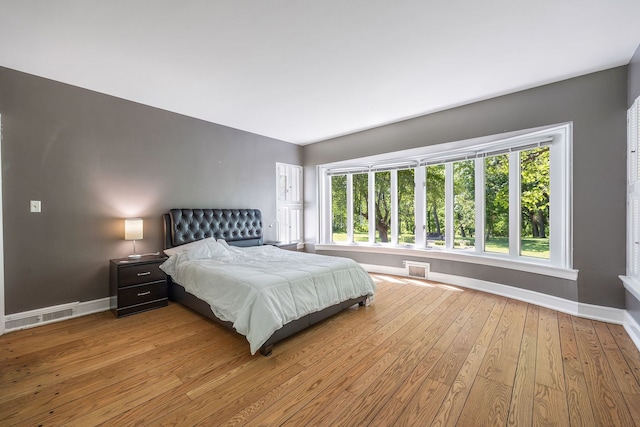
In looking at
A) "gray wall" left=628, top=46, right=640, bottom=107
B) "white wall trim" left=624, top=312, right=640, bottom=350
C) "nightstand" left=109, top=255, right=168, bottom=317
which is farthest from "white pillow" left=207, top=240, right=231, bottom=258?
"gray wall" left=628, top=46, right=640, bottom=107

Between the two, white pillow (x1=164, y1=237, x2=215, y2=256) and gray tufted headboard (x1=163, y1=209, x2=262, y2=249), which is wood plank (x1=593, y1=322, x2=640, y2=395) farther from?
gray tufted headboard (x1=163, y1=209, x2=262, y2=249)

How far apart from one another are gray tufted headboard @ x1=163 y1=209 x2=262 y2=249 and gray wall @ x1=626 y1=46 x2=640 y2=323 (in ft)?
15.4

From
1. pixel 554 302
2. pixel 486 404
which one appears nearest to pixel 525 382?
pixel 486 404

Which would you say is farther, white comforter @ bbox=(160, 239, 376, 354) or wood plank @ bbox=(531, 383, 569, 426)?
white comforter @ bbox=(160, 239, 376, 354)

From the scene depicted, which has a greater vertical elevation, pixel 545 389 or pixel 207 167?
pixel 207 167

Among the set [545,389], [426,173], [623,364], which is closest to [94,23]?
[545,389]

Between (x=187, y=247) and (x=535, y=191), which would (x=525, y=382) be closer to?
(x=535, y=191)

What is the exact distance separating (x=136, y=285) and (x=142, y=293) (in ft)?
0.41

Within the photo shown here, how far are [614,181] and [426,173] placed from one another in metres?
2.33

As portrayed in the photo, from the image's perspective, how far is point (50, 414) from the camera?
159 centimetres

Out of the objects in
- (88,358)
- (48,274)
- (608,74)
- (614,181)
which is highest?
(608,74)

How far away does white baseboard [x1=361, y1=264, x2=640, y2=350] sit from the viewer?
2.66m

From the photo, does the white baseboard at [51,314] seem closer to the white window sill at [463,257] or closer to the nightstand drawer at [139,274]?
the nightstand drawer at [139,274]

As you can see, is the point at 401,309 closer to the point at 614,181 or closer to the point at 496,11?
the point at 614,181
